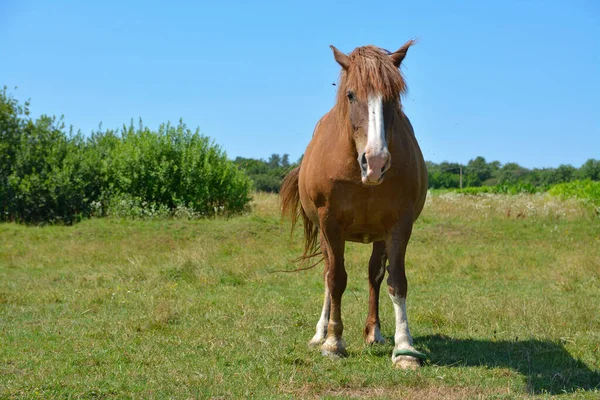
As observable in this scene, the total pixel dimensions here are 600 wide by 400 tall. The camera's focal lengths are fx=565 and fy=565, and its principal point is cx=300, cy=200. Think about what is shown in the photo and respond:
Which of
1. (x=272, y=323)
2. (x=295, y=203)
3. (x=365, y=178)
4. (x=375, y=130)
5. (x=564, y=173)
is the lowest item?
(x=272, y=323)

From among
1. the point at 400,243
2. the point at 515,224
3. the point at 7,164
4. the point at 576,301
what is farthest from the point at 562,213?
the point at 7,164

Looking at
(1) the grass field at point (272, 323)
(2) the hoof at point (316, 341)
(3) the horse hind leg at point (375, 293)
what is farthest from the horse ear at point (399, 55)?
(2) the hoof at point (316, 341)

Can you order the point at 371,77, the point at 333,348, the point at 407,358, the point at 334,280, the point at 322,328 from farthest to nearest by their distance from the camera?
the point at 322,328 < the point at 334,280 < the point at 333,348 < the point at 407,358 < the point at 371,77

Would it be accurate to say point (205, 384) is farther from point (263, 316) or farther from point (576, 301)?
point (576, 301)

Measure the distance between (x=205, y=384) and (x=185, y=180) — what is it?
64.6ft

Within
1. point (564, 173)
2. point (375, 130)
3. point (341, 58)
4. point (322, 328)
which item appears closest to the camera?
point (375, 130)

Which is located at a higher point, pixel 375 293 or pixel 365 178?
pixel 365 178

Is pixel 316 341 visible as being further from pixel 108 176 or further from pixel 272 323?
pixel 108 176

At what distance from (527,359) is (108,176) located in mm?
21083

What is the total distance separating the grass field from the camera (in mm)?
4133

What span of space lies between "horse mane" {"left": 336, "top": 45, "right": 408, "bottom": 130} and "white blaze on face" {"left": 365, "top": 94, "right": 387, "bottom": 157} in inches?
3.6

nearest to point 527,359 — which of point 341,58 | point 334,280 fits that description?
point 334,280

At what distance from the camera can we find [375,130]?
13.4 feet

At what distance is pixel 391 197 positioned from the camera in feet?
15.8
